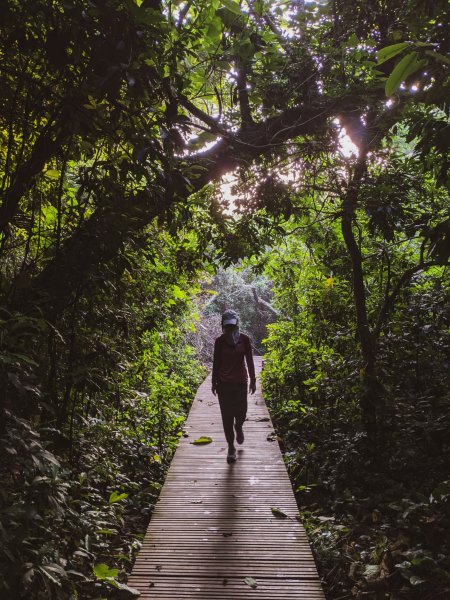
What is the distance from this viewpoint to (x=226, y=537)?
12.3 ft

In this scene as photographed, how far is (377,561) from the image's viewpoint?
11.6 ft

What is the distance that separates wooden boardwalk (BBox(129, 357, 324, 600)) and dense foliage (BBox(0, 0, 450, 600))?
0.36m

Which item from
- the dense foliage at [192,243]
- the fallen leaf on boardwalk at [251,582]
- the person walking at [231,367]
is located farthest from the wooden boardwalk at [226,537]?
the person walking at [231,367]

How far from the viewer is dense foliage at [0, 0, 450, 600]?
2.27 meters

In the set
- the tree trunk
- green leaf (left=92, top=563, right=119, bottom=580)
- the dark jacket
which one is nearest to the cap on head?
the dark jacket

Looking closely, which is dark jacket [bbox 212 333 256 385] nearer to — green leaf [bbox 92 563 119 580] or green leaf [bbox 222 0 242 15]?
green leaf [bbox 92 563 119 580]

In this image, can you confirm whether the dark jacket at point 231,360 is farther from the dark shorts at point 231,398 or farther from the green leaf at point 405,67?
the green leaf at point 405,67

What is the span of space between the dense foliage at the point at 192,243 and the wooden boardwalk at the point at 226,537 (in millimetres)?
360

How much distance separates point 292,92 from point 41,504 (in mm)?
4129

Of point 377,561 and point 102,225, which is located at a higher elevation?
point 102,225

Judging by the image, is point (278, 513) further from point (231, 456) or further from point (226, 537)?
point (231, 456)

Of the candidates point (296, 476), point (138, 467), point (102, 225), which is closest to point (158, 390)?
point (138, 467)

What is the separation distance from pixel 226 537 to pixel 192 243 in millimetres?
4556

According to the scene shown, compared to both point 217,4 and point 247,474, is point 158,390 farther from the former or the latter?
point 217,4
